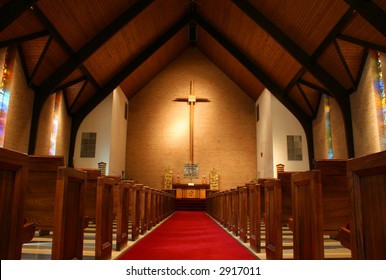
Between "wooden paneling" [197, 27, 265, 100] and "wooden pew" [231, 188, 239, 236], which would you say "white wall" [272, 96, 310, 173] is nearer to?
"wooden paneling" [197, 27, 265, 100]

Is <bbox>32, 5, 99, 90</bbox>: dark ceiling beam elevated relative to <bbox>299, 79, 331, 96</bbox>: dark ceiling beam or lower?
elevated

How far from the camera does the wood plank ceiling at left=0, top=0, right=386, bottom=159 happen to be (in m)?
8.13

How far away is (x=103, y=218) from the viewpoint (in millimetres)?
3033

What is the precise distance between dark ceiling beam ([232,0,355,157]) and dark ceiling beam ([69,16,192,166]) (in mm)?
3727

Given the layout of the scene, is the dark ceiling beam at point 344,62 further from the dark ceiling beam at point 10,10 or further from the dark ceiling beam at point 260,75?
the dark ceiling beam at point 10,10

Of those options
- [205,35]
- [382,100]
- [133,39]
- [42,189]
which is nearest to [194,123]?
[205,35]

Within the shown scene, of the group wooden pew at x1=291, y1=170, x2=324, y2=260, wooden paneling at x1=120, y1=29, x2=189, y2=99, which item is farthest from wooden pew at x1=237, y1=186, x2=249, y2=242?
wooden paneling at x1=120, y1=29, x2=189, y2=99

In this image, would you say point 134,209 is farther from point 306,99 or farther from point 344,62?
point 306,99

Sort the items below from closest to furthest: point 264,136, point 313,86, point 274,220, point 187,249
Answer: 1. point 274,220
2. point 187,249
3. point 313,86
4. point 264,136

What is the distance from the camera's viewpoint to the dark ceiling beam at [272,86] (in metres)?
12.6

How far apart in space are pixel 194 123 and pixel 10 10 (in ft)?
32.7

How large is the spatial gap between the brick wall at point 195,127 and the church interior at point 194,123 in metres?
0.06
